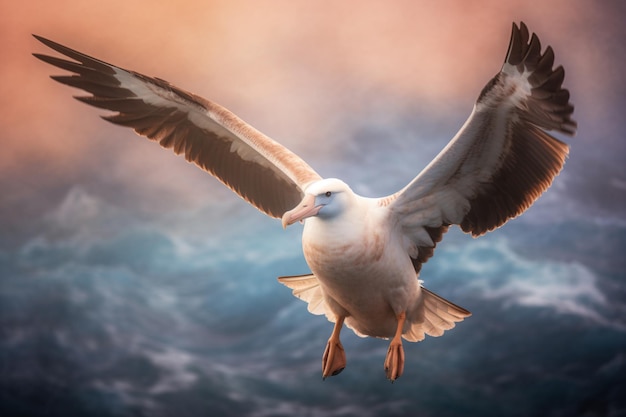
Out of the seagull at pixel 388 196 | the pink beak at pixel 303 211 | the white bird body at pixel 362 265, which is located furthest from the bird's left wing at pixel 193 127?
the pink beak at pixel 303 211

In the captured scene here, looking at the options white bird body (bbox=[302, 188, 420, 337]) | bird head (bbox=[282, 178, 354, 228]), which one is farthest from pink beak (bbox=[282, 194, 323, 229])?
white bird body (bbox=[302, 188, 420, 337])

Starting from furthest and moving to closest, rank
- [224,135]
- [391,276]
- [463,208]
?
[224,135] → [463,208] → [391,276]

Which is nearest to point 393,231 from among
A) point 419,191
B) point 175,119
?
point 419,191

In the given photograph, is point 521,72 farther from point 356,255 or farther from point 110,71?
point 110,71

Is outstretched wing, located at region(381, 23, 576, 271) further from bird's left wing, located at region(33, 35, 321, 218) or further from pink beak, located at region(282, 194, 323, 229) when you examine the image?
bird's left wing, located at region(33, 35, 321, 218)

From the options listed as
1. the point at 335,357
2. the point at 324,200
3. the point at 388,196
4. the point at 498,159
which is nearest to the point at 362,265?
the point at 324,200

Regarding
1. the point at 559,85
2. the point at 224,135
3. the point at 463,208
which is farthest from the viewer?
the point at 224,135

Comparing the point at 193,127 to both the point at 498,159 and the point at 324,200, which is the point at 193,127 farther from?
the point at 498,159

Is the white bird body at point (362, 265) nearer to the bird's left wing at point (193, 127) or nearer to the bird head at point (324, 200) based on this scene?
the bird head at point (324, 200)
